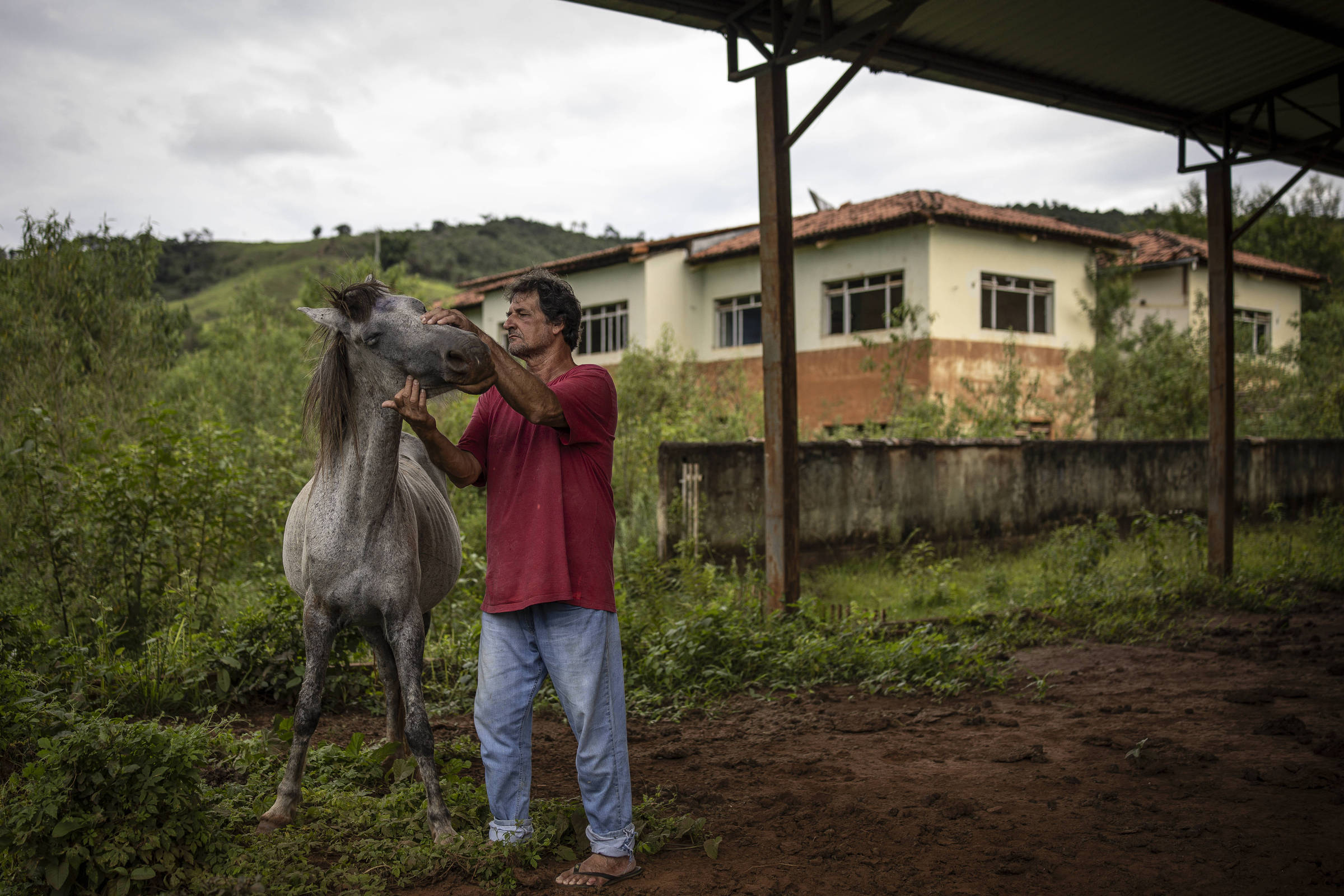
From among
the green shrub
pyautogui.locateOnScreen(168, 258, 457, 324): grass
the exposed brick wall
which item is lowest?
the green shrub

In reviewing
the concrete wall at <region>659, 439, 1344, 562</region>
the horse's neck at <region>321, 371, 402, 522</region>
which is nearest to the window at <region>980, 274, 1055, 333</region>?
the concrete wall at <region>659, 439, 1344, 562</region>

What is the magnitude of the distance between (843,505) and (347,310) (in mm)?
7662

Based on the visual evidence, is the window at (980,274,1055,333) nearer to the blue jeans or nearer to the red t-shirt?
the red t-shirt

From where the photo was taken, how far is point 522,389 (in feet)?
9.93

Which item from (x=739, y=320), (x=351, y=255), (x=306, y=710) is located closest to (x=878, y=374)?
(x=739, y=320)

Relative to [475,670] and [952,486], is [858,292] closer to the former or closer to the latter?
[952,486]

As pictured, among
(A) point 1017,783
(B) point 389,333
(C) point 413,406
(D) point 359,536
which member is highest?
(B) point 389,333

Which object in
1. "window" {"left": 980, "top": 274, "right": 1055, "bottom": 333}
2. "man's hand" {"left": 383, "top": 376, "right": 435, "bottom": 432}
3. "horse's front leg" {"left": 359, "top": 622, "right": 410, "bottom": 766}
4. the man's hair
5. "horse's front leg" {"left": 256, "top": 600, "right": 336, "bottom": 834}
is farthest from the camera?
"window" {"left": 980, "top": 274, "right": 1055, "bottom": 333}

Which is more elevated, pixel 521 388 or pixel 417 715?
pixel 521 388

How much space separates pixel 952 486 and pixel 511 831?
9028 mm

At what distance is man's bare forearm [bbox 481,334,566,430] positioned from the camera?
119 inches

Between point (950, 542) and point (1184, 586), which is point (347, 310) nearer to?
point (1184, 586)

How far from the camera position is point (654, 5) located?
6438 millimetres

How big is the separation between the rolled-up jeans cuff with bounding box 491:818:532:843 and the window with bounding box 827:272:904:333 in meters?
16.7
